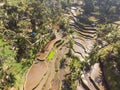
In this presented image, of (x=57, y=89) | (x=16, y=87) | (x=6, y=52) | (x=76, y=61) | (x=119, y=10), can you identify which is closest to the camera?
(x=16, y=87)

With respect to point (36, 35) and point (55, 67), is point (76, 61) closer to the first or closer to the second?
point (55, 67)

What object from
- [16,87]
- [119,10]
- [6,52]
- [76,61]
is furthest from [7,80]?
[119,10]

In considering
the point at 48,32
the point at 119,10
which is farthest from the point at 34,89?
the point at 119,10

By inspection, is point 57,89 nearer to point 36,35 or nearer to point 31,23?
point 36,35

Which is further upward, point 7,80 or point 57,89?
point 7,80

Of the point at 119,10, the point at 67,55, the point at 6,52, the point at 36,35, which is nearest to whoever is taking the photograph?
the point at 6,52

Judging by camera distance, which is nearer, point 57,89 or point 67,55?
point 57,89

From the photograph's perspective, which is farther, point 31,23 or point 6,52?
point 31,23

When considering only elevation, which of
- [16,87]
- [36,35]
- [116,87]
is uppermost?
[36,35]

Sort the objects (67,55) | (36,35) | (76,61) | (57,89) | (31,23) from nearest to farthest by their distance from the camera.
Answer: (57,89) → (76,61) → (67,55) → (36,35) → (31,23)
